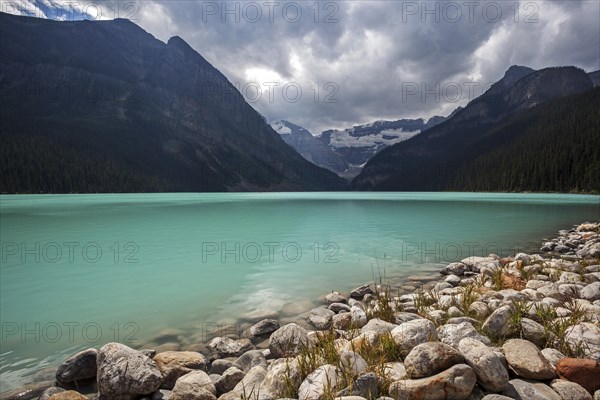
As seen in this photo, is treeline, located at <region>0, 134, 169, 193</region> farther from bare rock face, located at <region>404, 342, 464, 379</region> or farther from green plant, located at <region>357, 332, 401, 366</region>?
bare rock face, located at <region>404, 342, 464, 379</region>

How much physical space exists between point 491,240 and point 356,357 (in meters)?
20.6

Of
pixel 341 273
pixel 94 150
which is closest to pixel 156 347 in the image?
pixel 341 273

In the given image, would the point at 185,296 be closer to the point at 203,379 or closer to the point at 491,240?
the point at 203,379

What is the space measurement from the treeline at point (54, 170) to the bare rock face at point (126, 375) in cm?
17479

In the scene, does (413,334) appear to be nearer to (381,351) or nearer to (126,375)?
(381,351)

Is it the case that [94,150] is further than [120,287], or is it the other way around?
[94,150]

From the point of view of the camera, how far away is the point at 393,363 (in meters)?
4.54

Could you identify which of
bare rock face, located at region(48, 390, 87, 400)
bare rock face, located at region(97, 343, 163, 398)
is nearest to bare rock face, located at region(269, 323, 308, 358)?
bare rock face, located at region(97, 343, 163, 398)

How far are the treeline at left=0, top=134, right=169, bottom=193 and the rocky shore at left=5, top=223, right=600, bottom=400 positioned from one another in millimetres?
174741

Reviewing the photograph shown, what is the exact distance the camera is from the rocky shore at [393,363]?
390 centimetres

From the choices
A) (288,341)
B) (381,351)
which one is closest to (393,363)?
(381,351)

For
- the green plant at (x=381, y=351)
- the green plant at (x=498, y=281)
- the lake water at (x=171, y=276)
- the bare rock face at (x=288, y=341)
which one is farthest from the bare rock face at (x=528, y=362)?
the lake water at (x=171, y=276)

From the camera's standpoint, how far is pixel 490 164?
172 m

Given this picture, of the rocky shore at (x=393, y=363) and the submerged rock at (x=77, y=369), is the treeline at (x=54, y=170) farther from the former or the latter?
the rocky shore at (x=393, y=363)
